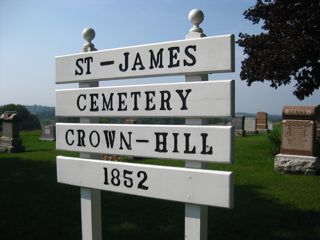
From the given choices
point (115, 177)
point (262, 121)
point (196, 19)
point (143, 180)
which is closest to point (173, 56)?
point (196, 19)

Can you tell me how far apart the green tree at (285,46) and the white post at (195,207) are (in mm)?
9917

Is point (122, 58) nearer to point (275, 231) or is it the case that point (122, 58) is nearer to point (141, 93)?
point (141, 93)

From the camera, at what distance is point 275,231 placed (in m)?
4.43

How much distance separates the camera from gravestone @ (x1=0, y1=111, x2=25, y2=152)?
15.2 metres

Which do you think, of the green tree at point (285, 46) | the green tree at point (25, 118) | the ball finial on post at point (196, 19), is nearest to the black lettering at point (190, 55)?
the ball finial on post at point (196, 19)

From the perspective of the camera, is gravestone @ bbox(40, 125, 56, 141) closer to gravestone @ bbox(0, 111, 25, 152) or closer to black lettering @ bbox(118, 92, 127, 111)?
gravestone @ bbox(0, 111, 25, 152)

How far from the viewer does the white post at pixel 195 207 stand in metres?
2.42

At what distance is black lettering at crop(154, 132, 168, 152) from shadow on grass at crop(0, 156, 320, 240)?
6.93 ft

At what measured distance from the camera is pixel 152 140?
257cm

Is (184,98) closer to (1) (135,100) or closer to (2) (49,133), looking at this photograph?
(1) (135,100)

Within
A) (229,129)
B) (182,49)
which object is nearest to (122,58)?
(182,49)

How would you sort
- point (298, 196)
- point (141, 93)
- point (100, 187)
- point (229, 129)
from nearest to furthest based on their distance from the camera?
point (229, 129) → point (141, 93) → point (100, 187) → point (298, 196)

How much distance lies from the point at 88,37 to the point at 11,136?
13795 millimetres

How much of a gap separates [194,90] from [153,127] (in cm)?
43
